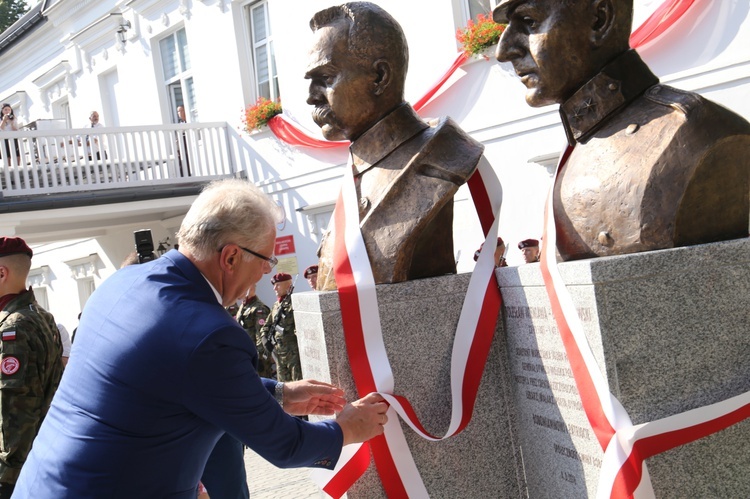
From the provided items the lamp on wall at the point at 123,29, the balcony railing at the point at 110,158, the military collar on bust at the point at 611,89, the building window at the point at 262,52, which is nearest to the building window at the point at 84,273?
the lamp on wall at the point at 123,29

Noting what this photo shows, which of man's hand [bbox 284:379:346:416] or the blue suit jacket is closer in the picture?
the blue suit jacket

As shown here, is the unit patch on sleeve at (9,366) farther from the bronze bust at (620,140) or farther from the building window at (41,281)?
the building window at (41,281)

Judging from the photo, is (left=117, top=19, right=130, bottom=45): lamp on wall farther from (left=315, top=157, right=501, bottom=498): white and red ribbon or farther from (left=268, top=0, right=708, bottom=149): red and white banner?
(left=315, top=157, right=501, bottom=498): white and red ribbon

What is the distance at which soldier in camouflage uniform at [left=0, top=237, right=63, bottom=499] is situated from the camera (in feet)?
11.0

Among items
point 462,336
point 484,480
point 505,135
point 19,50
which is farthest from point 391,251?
point 19,50

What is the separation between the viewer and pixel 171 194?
12641 mm

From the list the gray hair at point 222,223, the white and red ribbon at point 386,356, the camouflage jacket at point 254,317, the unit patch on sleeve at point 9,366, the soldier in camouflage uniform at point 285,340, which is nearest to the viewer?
the gray hair at point 222,223

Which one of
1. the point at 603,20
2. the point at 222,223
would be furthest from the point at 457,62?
the point at 222,223

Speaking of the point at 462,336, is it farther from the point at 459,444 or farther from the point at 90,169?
the point at 90,169

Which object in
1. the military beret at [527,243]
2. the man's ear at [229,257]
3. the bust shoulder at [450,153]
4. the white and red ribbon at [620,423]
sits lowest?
the white and red ribbon at [620,423]

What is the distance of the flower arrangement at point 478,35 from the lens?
781 centimetres

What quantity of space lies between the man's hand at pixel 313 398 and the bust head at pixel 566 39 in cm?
122

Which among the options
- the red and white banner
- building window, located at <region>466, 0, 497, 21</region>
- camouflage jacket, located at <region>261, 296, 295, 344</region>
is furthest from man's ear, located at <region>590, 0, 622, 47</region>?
building window, located at <region>466, 0, 497, 21</region>

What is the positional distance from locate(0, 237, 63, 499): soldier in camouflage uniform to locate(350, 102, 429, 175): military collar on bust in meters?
1.68
